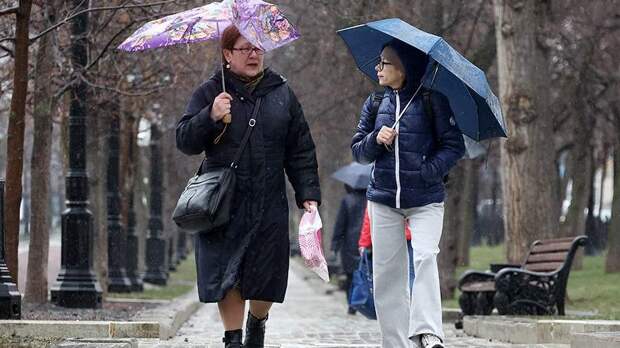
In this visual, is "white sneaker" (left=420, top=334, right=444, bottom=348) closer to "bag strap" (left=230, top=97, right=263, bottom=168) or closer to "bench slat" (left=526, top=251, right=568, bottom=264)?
"bag strap" (left=230, top=97, right=263, bottom=168)

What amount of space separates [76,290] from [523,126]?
6.27 m

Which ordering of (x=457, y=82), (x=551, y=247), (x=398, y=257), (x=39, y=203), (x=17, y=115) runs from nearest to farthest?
(x=398, y=257)
(x=457, y=82)
(x=17, y=115)
(x=551, y=247)
(x=39, y=203)

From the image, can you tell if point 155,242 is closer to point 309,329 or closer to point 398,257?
point 309,329

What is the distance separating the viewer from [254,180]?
796cm

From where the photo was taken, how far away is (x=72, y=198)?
1697cm

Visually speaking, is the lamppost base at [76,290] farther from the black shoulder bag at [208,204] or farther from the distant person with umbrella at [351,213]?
the black shoulder bag at [208,204]

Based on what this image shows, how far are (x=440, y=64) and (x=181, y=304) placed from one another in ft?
41.9

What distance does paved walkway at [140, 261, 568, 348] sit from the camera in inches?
492

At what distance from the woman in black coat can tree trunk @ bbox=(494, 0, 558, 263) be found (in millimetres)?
11149

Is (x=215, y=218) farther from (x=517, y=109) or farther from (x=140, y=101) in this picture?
(x=140, y=101)

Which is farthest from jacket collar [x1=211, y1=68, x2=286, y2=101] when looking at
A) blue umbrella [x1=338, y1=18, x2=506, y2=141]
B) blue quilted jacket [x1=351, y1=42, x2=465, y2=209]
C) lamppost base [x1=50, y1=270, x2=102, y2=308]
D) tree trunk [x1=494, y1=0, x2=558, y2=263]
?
tree trunk [x1=494, y1=0, x2=558, y2=263]

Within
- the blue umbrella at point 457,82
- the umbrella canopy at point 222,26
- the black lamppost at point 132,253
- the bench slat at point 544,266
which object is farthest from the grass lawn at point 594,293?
the umbrella canopy at point 222,26

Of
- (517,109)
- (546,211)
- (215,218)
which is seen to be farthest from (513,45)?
(215,218)

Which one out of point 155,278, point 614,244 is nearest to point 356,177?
point 614,244
